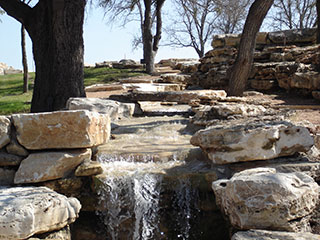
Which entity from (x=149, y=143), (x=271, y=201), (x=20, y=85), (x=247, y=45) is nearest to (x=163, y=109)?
(x=247, y=45)

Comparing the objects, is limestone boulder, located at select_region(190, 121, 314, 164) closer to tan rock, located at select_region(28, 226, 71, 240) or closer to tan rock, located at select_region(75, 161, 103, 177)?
tan rock, located at select_region(75, 161, 103, 177)

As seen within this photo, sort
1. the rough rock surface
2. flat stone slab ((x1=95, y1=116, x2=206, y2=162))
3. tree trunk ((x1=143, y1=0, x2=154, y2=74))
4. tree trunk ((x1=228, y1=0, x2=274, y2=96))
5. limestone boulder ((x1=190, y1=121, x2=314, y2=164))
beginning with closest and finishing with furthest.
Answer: the rough rock surface, limestone boulder ((x1=190, y1=121, x2=314, y2=164)), flat stone slab ((x1=95, y1=116, x2=206, y2=162)), tree trunk ((x1=228, y1=0, x2=274, y2=96)), tree trunk ((x1=143, y1=0, x2=154, y2=74))

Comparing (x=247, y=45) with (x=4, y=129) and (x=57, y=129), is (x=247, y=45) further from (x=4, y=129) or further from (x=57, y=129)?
(x=4, y=129)

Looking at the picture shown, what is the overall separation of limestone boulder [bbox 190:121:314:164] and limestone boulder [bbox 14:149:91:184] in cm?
161

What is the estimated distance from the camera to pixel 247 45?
8.42 meters

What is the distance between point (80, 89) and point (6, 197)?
4.50 metres

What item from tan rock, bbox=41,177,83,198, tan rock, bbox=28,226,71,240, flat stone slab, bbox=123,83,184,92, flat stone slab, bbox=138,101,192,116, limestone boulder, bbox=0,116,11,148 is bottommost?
tan rock, bbox=28,226,71,240

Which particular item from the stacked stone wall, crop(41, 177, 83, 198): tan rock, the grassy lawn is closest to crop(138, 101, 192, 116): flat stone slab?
the stacked stone wall

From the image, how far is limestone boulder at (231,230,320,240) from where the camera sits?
8.97 ft

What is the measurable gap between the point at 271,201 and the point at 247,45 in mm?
5939

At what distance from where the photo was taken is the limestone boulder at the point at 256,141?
13.1ft

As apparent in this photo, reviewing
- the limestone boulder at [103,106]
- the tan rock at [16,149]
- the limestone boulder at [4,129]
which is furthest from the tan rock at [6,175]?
the limestone boulder at [103,106]

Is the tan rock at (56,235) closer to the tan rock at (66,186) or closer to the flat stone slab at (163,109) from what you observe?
the tan rock at (66,186)

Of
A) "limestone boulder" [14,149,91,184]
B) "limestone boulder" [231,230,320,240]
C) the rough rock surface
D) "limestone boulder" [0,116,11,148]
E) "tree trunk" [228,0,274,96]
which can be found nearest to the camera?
"limestone boulder" [231,230,320,240]
